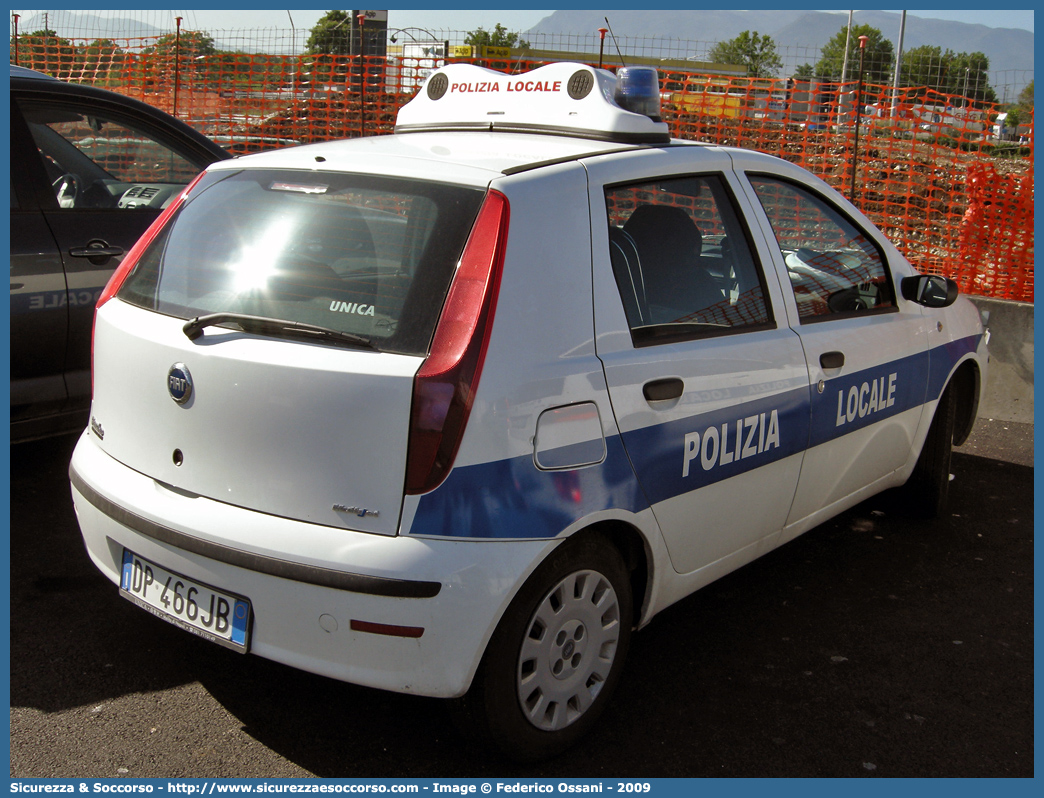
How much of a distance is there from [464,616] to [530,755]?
0.58 metres

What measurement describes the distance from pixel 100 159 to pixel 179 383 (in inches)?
112

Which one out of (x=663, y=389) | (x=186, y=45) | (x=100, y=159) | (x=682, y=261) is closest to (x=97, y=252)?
(x=100, y=159)

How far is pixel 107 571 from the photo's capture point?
9.52 ft

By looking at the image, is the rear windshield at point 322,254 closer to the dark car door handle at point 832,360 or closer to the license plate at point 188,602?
the license plate at point 188,602

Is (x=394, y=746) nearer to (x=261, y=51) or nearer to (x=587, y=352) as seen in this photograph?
(x=587, y=352)

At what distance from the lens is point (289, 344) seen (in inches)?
99.3

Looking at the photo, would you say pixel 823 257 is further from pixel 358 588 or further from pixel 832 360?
pixel 358 588

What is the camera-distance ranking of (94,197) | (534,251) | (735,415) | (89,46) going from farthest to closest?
→ (89,46) < (94,197) < (735,415) < (534,251)

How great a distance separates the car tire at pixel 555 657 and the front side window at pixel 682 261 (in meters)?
0.71

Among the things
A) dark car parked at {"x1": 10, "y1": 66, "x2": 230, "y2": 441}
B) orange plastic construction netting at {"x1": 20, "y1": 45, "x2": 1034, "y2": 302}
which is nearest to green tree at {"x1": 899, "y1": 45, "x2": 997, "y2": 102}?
orange plastic construction netting at {"x1": 20, "y1": 45, "x2": 1034, "y2": 302}

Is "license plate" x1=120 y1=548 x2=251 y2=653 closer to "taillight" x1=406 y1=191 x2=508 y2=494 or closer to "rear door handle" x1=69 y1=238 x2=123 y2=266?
"taillight" x1=406 y1=191 x2=508 y2=494

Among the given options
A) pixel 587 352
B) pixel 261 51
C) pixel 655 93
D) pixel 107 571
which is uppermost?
pixel 261 51

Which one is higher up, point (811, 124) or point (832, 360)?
point (811, 124)

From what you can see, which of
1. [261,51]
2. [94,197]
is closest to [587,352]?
[94,197]
